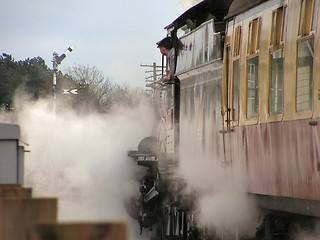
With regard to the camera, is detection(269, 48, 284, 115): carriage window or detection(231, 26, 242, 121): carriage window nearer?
detection(269, 48, 284, 115): carriage window

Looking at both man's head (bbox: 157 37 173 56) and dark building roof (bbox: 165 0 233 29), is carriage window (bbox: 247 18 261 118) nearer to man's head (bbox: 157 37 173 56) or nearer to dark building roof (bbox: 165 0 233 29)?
dark building roof (bbox: 165 0 233 29)

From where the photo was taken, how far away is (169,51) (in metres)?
18.0

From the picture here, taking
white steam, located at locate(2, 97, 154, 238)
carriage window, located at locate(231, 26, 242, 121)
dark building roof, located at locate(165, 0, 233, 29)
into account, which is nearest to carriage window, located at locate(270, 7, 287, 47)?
carriage window, located at locate(231, 26, 242, 121)

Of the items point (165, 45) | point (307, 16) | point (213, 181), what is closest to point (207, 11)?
point (165, 45)

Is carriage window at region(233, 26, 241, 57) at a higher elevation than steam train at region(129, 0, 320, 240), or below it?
higher

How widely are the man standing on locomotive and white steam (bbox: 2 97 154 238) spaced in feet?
14.4

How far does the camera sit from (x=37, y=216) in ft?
14.0

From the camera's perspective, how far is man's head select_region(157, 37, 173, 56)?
1753cm

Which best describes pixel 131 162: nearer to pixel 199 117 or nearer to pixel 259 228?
pixel 199 117

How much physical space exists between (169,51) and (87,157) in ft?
42.5

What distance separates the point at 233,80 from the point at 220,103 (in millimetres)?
1384

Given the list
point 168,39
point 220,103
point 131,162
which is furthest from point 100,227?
point 131,162

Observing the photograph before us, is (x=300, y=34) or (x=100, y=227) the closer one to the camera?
(x=100, y=227)

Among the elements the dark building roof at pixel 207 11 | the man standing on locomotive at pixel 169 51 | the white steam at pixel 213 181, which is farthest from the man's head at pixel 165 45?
the white steam at pixel 213 181
